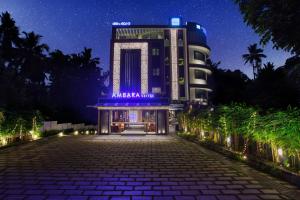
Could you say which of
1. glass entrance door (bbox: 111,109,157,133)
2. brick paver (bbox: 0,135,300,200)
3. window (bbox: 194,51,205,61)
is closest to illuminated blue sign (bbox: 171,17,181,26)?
window (bbox: 194,51,205,61)

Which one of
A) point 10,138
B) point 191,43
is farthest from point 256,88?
point 10,138

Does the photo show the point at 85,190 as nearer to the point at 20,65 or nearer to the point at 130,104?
the point at 130,104

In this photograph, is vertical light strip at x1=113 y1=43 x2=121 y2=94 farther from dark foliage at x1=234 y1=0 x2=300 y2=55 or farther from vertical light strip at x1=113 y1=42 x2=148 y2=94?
dark foliage at x1=234 y1=0 x2=300 y2=55

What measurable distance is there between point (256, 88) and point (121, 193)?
32.6 m

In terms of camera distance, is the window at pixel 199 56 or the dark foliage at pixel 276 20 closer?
the dark foliage at pixel 276 20

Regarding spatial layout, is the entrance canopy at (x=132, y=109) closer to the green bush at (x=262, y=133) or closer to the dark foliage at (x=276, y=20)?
the green bush at (x=262, y=133)

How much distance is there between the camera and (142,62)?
4203 centimetres

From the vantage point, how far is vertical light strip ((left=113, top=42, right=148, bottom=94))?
41031mm

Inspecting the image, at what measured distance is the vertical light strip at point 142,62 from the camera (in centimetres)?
4103

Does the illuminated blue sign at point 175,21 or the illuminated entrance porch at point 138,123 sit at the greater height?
the illuminated blue sign at point 175,21

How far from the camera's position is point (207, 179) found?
668 centimetres

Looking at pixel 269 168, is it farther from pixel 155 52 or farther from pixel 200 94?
pixel 200 94

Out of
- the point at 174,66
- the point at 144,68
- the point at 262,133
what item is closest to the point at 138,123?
the point at 144,68

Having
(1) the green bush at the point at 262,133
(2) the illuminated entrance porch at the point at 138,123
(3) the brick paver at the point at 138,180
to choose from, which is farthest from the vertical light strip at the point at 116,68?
(3) the brick paver at the point at 138,180
